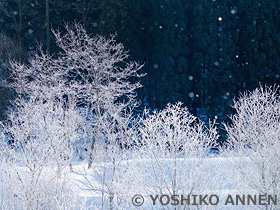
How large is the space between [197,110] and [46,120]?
13542 mm

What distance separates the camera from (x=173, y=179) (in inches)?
319

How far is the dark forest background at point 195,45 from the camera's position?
1934 centimetres

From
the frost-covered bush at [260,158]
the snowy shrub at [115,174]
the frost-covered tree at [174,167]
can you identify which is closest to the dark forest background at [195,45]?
the frost-covered bush at [260,158]

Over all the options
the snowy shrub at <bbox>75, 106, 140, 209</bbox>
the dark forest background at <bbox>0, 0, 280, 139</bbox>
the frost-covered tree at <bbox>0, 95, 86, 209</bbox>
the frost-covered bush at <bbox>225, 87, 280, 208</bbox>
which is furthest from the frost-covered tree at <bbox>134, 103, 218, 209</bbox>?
the dark forest background at <bbox>0, 0, 280, 139</bbox>

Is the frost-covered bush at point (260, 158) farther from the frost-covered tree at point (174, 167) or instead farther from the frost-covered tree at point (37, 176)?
the frost-covered tree at point (37, 176)

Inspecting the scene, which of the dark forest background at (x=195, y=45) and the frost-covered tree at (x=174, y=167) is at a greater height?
the dark forest background at (x=195, y=45)

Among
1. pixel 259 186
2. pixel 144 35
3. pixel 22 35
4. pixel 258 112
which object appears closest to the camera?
pixel 259 186

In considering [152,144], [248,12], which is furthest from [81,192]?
[248,12]

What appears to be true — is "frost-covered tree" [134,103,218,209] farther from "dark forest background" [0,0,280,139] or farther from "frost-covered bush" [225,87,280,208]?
"dark forest background" [0,0,280,139]

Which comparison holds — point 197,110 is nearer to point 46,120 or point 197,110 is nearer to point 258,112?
point 258,112

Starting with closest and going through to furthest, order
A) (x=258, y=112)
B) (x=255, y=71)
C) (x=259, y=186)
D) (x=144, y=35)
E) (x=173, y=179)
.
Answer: (x=173, y=179) → (x=259, y=186) → (x=258, y=112) → (x=255, y=71) → (x=144, y=35)

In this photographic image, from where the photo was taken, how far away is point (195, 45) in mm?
20656

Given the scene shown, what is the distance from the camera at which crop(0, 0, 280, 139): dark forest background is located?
19.3 m

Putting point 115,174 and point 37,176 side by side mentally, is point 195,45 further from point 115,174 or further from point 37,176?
point 37,176
